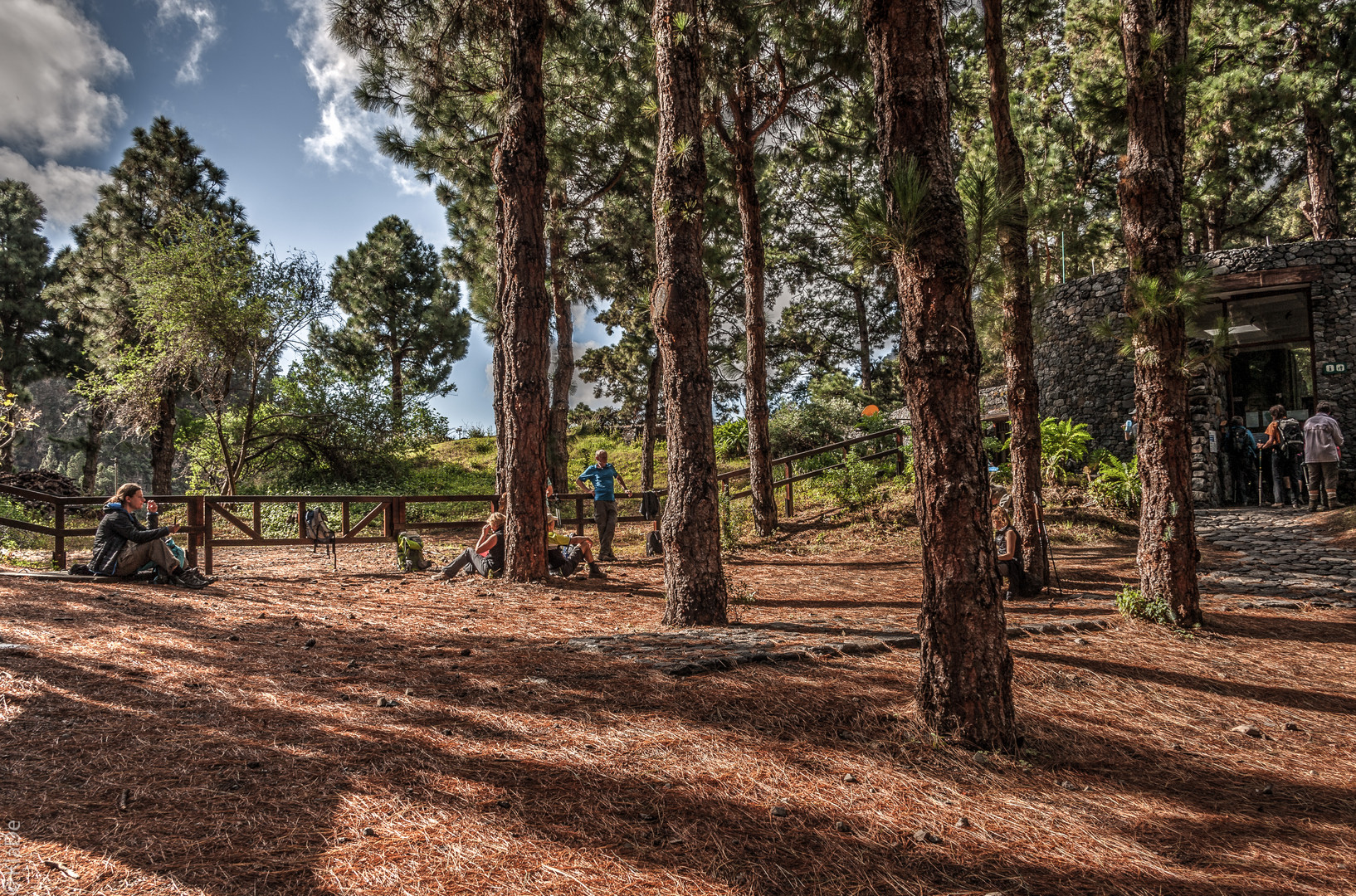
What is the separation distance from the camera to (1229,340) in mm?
14484

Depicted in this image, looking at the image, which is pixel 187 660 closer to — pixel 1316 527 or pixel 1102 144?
pixel 1316 527

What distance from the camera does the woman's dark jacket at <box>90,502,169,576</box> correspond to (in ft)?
24.5

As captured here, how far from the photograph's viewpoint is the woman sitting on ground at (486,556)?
872 cm

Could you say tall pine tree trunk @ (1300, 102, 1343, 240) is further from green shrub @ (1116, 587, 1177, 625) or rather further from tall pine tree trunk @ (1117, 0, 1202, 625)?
green shrub @ (1116, 587, 1177, 625)

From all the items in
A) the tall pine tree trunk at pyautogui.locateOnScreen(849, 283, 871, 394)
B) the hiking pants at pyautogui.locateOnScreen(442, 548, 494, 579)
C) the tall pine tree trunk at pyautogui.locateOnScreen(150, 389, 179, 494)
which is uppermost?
the tall pine tree trunk at pyautogui.locateOnScreen(849, 283, 871, 394)

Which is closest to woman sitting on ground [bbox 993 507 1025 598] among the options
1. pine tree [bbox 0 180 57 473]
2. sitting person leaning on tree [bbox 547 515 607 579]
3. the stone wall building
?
sitting person leaning on tree [bbox 547 515 607 579]

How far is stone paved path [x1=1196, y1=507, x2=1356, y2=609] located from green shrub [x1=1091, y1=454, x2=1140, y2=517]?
3.51ft

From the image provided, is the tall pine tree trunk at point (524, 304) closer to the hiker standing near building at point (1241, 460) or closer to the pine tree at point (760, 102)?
the pine tree at point (760, 102)

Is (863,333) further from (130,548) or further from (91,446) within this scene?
(91,446)

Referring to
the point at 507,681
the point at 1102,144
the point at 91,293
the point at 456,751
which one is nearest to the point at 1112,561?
the point at 507,681

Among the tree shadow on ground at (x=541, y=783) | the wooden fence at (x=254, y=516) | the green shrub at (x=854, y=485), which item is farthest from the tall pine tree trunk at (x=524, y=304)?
the green shrub at (x=854, y=485)

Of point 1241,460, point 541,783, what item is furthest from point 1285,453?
point 541,783

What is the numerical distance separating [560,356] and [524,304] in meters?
9.44

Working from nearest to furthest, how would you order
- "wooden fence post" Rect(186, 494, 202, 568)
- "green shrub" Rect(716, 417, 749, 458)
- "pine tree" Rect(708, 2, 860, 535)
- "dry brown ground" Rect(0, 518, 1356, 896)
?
"dry brown ground" Rect(0, 518, 1356, 896), "wooden fence post" Rect(186, 494, 202, 568), "pine tree" Rect(708, 2, 860, 535), "green shrub" Rect(716, 417, 749, 458)
